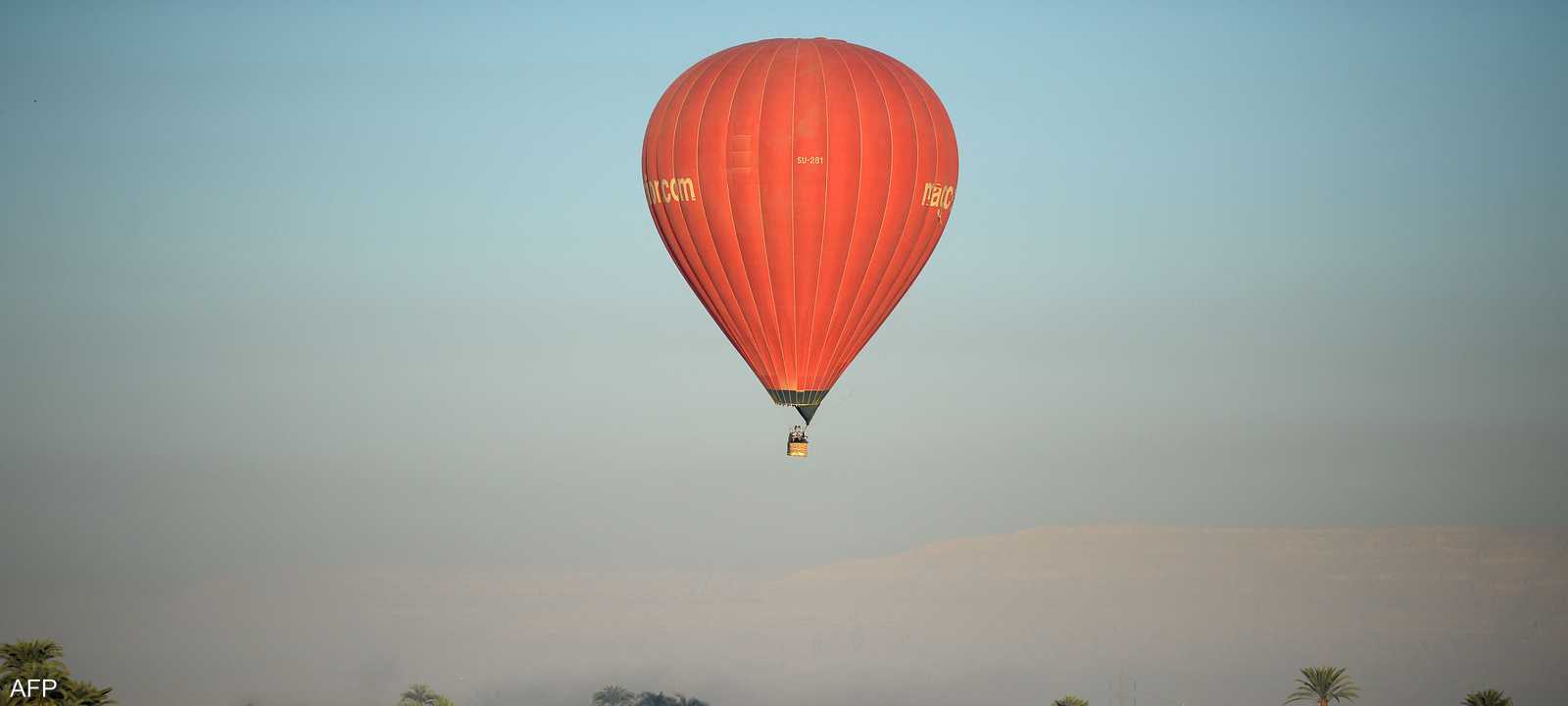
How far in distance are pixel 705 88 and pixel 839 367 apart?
12.5m

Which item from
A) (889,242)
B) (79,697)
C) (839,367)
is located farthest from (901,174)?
(79,697)

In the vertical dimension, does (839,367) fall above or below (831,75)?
below

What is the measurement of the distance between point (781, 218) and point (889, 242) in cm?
472

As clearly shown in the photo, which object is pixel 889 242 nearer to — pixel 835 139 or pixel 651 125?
pixel 835 139

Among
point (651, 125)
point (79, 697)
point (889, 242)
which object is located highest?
point (651, 125)

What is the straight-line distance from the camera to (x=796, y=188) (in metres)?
74.5

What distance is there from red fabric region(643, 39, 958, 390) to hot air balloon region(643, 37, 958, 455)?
54mm

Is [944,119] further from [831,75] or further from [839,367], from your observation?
[839,367]

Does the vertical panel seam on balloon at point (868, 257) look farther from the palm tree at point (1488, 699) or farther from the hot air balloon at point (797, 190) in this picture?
the palm tree at point (1488, 699)

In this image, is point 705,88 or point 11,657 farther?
point 11,657

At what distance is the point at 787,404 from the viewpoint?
3009 inches

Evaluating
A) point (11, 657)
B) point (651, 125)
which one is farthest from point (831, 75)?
point (11, 657)

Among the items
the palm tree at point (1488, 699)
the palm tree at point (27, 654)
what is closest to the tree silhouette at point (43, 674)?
the palm tree at point (27, 654)

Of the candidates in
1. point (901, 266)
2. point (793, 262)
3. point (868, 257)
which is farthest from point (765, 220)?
point (901, 266)
